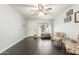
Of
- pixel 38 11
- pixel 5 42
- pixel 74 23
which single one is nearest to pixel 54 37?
pixel 74 23

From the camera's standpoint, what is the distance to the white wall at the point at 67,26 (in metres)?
1.81

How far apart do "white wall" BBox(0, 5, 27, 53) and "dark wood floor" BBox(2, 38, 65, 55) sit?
10cm

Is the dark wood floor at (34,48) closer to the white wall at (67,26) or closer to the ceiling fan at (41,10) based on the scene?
the white wall at (67,26)

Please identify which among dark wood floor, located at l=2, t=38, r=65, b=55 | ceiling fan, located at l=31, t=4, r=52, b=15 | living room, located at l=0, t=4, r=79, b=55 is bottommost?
dark wood floor, located at l=2, t=38, r=65, b=55

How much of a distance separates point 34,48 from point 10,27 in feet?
2.04

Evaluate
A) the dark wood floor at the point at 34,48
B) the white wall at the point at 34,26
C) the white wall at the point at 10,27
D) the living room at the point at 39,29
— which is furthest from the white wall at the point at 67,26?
the white wall at the point at 10,27

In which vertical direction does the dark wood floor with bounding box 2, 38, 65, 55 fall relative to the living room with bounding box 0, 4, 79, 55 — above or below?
below

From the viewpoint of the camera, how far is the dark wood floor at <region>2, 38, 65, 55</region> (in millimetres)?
1835

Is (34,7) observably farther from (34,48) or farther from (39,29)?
(34,48)

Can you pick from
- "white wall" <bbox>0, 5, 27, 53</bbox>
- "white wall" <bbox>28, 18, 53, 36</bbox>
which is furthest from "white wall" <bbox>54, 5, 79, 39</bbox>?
"white wall" <bbox>0, 5, 27, 53</bbox>

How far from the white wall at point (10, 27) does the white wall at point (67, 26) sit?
674 mm

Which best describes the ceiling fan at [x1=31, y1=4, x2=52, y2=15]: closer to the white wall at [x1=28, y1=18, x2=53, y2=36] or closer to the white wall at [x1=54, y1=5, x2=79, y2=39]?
the white wall at [x1=28, y1=18, x2=53, y2=36]

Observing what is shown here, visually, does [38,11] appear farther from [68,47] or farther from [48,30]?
[68,47]

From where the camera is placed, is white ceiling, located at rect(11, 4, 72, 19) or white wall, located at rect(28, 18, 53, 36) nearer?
white ceiling, located at rect(11, 4, 72, 19)
